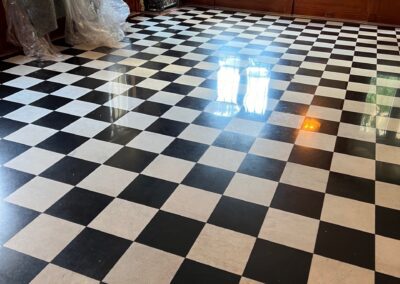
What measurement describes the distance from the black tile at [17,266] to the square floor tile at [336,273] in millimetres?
1220

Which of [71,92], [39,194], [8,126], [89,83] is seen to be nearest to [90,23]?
[89,83]

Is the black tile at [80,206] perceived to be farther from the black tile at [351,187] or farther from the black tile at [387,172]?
the black tile at [387,172]

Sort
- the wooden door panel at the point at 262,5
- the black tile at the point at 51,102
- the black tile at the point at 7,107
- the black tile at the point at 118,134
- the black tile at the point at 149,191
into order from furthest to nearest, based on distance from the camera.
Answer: the wooden door panel at the point at 262,5 < the black tile at the point at 51,102 < the black tile at the point at 7,107 < the black tile at the point at 118,134 < the black tile at the point at 149,191

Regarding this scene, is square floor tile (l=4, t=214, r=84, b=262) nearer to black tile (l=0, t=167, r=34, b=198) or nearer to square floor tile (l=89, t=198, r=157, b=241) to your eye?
square floor tile (l=89, t=198, r=157, b=241)

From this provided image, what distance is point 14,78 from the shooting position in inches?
153

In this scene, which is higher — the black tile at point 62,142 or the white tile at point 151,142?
the black tile at point 62,142

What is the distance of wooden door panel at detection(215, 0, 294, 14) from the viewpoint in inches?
272

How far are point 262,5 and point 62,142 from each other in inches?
210

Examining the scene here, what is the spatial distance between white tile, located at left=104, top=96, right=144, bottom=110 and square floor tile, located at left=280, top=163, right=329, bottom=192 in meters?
1.48

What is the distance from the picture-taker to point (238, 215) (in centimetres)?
212

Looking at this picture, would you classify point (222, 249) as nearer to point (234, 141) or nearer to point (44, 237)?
point (44, 237)

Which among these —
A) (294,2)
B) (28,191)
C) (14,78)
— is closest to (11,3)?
(14,78)

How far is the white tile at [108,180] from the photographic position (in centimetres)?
230

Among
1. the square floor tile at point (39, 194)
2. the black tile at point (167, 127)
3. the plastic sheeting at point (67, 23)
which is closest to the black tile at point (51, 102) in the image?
Answer: the black tile at point (167, 127)
